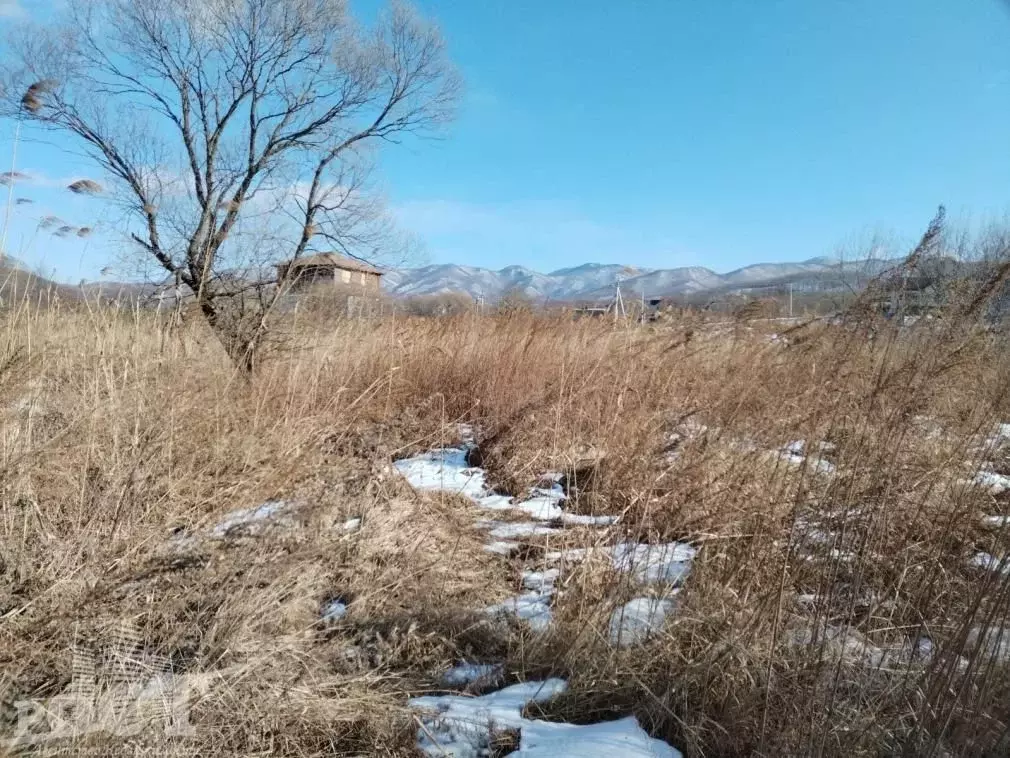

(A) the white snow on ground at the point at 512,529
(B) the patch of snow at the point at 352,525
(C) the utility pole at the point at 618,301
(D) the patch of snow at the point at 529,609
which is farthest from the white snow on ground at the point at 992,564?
(C) the utility pole at the point at 618,301

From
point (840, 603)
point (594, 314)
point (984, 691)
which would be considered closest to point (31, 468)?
point (840, 603)

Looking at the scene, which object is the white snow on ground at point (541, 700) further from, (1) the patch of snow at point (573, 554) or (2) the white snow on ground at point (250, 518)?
(2) the white snow on ground at point (250, 518)

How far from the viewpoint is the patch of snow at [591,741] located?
125 cm

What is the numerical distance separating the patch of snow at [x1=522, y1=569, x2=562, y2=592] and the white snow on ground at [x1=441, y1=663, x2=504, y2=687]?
482mm

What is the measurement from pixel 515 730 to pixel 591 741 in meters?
0.19

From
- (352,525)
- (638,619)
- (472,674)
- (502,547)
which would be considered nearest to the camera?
(472,674)

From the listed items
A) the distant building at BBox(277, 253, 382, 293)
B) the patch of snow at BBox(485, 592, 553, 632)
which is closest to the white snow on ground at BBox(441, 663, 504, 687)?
the patch of snow at BBox(485, 592, 553, 632)

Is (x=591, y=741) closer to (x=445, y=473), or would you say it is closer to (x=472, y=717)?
(x=472, y=717)

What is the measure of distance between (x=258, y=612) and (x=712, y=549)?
1.50m

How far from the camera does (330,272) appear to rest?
6.25 m

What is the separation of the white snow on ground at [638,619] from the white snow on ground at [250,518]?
1206 mm

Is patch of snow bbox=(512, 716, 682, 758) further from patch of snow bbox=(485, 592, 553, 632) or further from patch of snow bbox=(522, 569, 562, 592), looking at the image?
patch of snow bbox=(522, 569, 562, 592)

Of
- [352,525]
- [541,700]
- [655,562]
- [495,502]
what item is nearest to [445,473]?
[495,502]

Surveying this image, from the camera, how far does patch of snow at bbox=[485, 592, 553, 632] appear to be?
179 centimetres
